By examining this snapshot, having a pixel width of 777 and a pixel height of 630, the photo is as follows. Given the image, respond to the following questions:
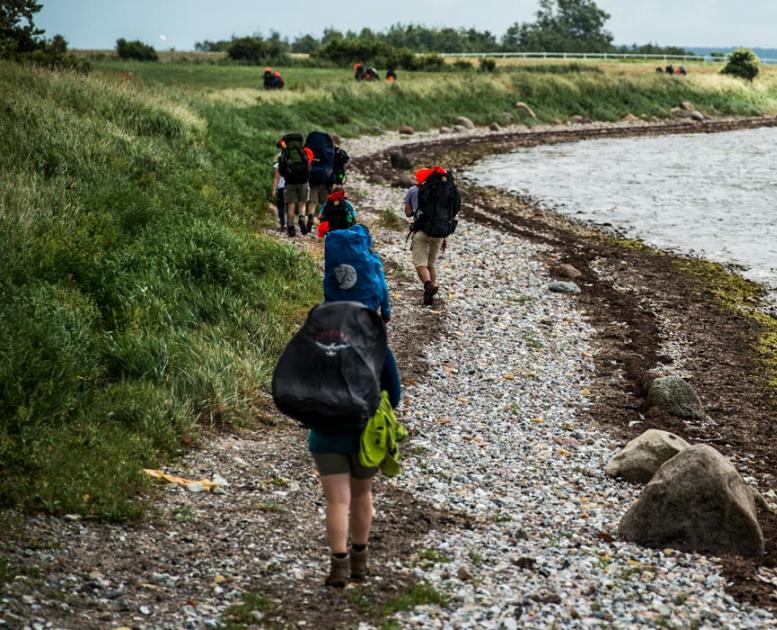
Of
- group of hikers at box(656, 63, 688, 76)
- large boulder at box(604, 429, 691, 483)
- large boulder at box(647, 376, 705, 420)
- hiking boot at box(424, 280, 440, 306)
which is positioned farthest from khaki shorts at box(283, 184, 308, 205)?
group of hikers at box(656, 63, 688, 76)

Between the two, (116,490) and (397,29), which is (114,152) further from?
(397,29)

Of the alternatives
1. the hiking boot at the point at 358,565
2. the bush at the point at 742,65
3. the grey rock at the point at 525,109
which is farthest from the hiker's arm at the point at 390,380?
the bush at the point at 742,65

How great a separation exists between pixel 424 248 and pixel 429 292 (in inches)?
37.2

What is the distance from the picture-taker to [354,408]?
257 inches

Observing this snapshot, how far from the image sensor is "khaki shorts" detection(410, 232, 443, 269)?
16.1 metres

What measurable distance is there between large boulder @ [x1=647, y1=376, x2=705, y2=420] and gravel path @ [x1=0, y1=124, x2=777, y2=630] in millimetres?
936

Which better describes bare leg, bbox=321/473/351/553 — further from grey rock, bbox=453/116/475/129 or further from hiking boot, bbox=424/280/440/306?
grey rock, bbox=453/116/475/129

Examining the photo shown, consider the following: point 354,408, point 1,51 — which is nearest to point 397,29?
point 1,51

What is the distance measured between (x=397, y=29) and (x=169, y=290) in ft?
377

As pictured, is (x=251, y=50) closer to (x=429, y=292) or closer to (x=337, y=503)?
(x=429, y=292)

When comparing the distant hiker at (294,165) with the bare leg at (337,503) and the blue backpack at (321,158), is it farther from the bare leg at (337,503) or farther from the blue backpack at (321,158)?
the bare leg at (337,503)

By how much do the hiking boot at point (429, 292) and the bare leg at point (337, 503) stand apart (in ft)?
32.6

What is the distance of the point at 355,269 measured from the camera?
908cm

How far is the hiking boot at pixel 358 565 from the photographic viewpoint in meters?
7.35
